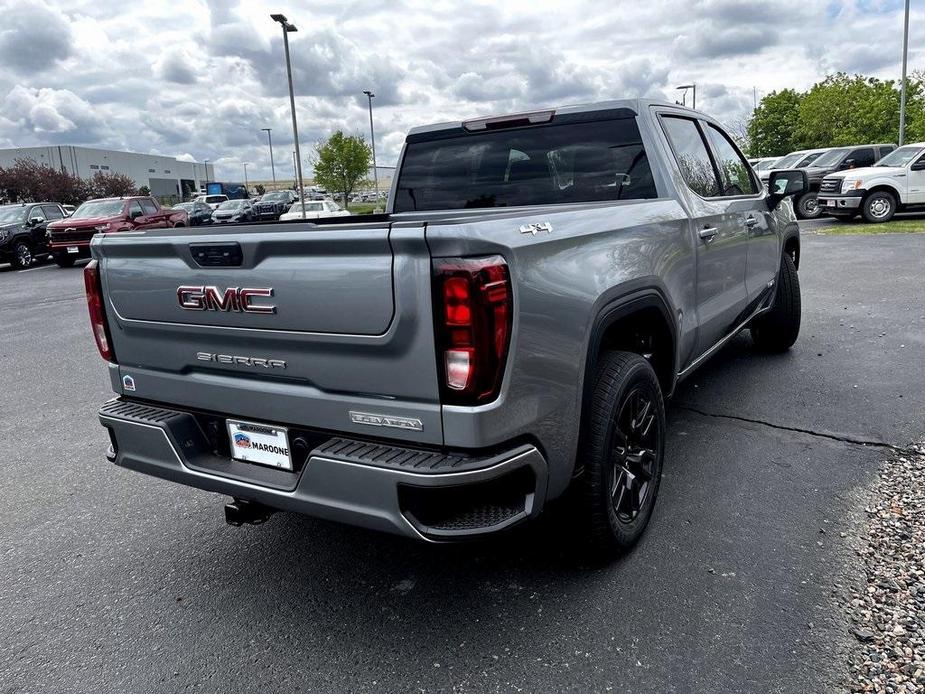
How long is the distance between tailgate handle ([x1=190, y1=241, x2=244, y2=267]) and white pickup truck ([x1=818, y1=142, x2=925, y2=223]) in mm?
18245

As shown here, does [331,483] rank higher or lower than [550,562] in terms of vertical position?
higher

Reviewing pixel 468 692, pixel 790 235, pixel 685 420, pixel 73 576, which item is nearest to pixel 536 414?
pixel 468 692

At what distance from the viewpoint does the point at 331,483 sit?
7.77 feet

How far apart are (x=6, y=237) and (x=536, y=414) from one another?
20.7m

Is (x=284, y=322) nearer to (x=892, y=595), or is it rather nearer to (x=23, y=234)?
(x=892, y=595)

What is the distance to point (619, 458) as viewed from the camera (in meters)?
2.99

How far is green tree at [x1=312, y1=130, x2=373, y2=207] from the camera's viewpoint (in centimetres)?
5509

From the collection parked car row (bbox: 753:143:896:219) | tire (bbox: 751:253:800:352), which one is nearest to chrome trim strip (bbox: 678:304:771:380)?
tire (bbox: 751:253:800:352)

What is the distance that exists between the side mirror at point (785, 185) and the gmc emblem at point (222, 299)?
4203mm

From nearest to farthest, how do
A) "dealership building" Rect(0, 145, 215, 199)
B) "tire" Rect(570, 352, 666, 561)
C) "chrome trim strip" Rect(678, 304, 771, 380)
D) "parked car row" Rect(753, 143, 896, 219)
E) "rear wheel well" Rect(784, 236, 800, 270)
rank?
"tire" Rect(570, 352, 666, 561) < "chrome trim strip" Rect(678, 304, 771, 380) < "rear wheel well" Rect(784, 236, 800, 270) < "parked car row" Rect(753, 143, 896, 219) < "dealership building" Rect(0, 145, 215, 199)

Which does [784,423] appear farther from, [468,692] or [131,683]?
[131,683]

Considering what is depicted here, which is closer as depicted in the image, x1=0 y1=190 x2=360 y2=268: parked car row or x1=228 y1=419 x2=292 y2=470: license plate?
x1=228 y1=419 x2=292 y2=470: license plate

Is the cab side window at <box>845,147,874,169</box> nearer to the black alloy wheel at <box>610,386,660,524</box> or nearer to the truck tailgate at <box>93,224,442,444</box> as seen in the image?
the black alloy wheel at <box>610,386,660,524</box>

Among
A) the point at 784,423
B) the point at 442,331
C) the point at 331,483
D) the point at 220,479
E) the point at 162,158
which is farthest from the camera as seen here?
the point at 162,158
